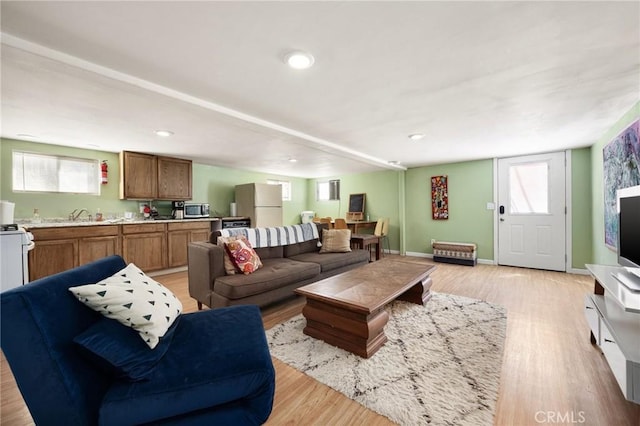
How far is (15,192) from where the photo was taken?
3.54 metres

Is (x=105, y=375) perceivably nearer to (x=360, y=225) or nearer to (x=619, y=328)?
(x=619, y=328)

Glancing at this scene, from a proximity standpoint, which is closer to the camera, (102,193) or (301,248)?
(301,248)

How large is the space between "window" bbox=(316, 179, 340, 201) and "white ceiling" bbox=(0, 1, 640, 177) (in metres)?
3.90

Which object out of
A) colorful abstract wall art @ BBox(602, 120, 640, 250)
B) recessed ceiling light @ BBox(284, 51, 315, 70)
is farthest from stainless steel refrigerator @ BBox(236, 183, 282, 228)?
colorful abstract wall art @ BBox(602, 120, 640, 250)

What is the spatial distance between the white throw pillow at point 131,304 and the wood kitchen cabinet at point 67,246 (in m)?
3.22

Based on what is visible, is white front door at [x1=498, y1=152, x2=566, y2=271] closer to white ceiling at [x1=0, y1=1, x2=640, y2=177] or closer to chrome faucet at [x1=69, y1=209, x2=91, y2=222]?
white ceiling at [x1=0, y1=1, x2=640, y2=177]

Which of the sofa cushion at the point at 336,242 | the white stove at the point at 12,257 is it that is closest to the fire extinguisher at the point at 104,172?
the white stove at the point at 12,257

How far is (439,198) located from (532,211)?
1575 mm

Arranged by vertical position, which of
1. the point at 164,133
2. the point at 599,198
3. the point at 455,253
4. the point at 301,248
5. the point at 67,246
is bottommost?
the point at 455,253

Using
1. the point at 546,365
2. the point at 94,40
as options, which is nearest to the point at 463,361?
the point at 546,365

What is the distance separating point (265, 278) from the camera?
2.58m

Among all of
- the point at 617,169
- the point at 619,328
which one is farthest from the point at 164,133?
the point at 617,169

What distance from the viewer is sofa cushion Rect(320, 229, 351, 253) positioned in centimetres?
388

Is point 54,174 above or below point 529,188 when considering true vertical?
above
